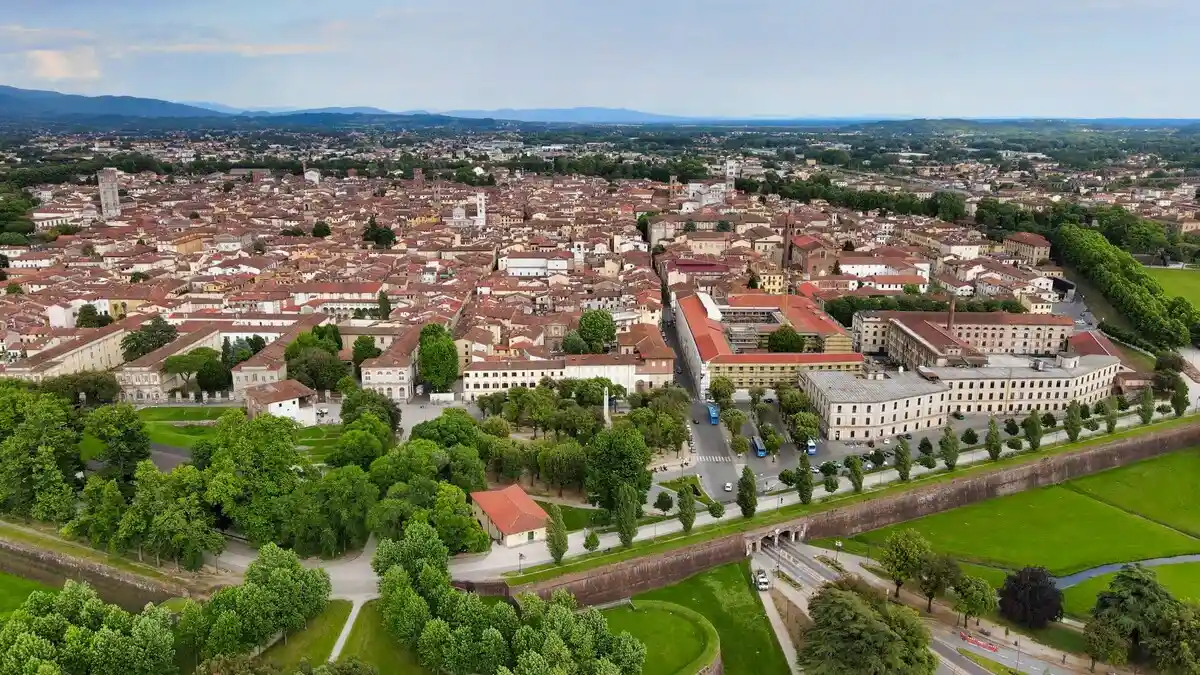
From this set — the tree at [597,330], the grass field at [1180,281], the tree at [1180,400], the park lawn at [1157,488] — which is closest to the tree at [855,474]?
the park lawn at [1157,488]

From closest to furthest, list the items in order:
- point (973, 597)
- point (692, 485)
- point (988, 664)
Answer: point (988, 664)
point (973, 597)
point (692, 485)

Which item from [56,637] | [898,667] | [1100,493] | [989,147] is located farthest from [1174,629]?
[989,147]

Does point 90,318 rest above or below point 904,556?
above

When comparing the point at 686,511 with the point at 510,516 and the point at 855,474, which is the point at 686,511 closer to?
the point at 510,516

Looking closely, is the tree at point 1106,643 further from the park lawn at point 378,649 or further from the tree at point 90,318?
the tree at point 90,318

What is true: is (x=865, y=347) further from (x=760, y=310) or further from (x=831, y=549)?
(x=831, y=549)

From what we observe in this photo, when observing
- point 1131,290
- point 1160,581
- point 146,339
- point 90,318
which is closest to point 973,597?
point 1160,581
